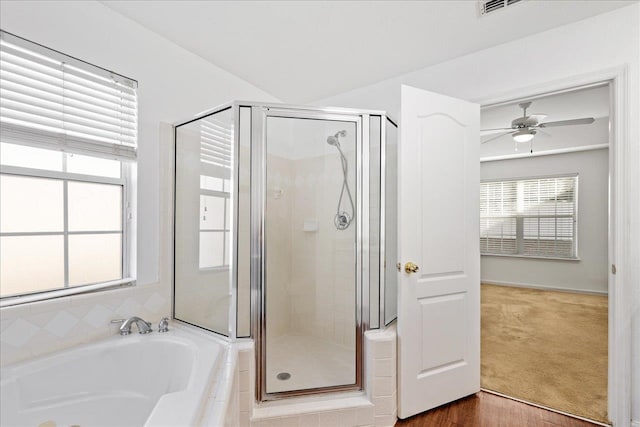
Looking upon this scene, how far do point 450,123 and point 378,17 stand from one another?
0.82 meters

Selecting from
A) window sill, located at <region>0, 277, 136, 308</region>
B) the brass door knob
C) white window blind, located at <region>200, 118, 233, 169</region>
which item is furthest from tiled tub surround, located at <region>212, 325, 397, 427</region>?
white window blind, located at <region>200, 118, 233, 169</region>

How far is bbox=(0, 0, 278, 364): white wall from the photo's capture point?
5.02 ft

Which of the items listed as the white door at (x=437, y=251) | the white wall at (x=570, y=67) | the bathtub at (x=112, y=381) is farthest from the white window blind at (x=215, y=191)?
the white wall at (x=570, y=67)

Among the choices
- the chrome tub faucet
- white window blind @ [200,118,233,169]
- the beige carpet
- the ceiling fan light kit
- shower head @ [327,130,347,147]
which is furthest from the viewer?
the ceiling fan light kit

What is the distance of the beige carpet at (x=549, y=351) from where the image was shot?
217cm

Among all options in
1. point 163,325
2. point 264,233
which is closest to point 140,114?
point 264,233

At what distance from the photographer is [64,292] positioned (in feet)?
5.55

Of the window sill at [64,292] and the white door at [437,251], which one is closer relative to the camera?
the window sill at [64,292]

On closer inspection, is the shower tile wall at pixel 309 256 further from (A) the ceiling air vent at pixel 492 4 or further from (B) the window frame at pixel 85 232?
(A) the ceiling air vent at pixel 492 4

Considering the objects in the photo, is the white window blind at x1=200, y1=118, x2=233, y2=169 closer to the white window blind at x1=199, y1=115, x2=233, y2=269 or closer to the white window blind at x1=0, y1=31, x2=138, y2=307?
the white window blind at x1=199, y1=115, x2=233, y2=269

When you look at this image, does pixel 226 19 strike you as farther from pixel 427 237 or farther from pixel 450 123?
pixel 427 237

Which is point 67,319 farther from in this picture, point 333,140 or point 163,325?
point 333,140

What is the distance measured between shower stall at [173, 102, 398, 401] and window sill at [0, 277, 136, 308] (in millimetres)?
326

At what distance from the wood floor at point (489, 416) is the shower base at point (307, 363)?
0.46 m
